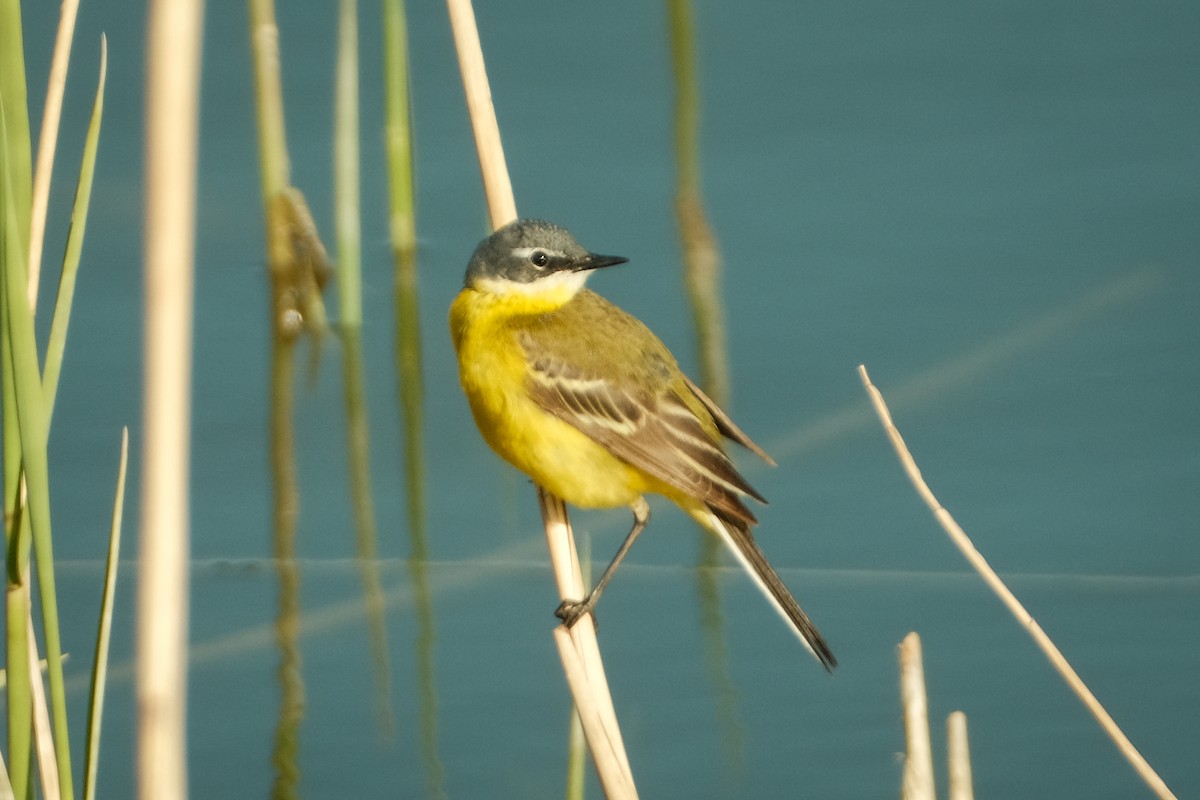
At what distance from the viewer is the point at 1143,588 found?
4516 mm

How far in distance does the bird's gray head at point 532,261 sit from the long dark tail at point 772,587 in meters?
0.68

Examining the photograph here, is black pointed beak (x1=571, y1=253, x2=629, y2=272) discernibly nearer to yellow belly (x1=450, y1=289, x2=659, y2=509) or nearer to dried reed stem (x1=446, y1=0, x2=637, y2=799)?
yellow belly (x1=450, y1=289, x2=659, y2=509)

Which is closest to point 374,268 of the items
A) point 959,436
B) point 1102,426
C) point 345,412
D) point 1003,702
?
point 345,412

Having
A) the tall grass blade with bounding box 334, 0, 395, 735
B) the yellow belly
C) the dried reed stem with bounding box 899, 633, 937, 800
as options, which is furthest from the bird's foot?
the tall grass blade with bounding box 334, 0, 395, 735

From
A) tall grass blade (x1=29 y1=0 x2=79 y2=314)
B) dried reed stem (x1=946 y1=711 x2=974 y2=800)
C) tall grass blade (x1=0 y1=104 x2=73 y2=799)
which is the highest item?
tall grass blade (x1=29 y1=0 x2=79 y2=314)

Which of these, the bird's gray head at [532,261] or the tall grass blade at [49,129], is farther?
the bird's gray head at [532,261]

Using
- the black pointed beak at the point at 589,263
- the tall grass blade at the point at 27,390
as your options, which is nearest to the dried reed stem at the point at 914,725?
the tall grass blade at the point at 27,390

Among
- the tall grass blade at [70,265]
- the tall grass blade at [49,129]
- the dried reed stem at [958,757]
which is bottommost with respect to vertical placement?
the dried reed stem at [958,757]

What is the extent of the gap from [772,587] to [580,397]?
0.64 metres

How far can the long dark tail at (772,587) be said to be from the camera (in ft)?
11.1

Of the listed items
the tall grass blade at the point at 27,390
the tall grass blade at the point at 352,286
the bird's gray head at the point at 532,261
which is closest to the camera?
the tall grass blade at the point at 27,390

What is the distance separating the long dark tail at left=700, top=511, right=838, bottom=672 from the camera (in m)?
3.38

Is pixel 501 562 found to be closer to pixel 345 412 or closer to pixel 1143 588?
pixel 345 412

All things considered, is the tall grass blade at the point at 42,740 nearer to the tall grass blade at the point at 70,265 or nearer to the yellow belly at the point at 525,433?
the tall grass blade at the point at 70,265
